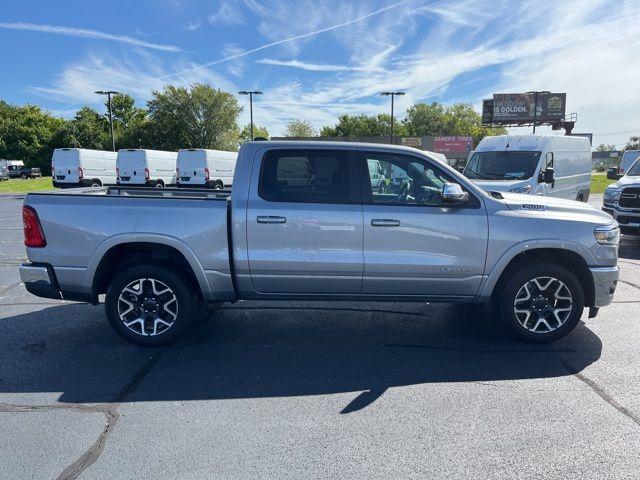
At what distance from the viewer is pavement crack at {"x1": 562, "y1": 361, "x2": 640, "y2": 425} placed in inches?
127

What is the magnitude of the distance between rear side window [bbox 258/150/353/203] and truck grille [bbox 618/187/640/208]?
8014mm

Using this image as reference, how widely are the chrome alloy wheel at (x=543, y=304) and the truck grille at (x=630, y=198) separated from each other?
6620 mm

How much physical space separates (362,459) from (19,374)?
3062mm

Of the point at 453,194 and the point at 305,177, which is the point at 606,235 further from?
the point at 305,177

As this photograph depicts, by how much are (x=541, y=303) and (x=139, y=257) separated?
399 centimetres

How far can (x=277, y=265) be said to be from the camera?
4379 mm

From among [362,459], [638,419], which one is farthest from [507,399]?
[362,459]

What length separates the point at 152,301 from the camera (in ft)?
14.7

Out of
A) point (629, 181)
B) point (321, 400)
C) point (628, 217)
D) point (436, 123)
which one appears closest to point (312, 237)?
point (321, 400)

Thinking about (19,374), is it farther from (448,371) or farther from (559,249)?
(559,249)

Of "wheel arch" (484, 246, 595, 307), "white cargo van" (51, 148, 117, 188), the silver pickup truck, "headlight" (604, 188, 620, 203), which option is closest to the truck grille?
"headlight" (604, 188, 620, 203)

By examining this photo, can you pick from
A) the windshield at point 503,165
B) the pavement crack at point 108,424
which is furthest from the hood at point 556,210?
the windshield at point 503,165

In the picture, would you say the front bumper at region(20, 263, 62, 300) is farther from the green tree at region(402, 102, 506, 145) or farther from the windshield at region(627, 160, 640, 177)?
the green tree at region(402, 102, 506, 145)

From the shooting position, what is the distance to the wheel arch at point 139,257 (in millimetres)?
4305
